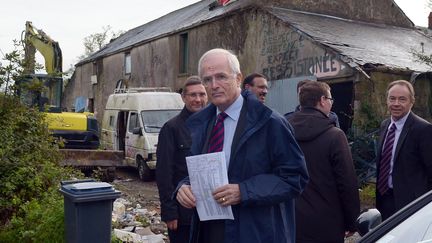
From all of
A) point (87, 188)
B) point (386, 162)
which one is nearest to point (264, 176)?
point (386, 162)

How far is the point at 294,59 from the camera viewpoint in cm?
1600

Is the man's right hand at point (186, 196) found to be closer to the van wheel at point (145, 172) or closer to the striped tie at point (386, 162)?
the striped tie at point (386, 162)

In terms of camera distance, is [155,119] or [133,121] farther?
[133,121]

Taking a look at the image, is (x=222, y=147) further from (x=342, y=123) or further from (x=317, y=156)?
(x=342, y=123)

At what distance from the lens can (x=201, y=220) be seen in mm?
2760

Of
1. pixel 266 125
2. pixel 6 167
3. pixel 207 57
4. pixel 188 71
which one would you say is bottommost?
pixel 6 167

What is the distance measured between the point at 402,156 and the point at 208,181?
1.95 m

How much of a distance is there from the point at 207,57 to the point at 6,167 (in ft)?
16.1

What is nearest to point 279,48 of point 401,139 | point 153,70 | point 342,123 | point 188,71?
point 342,123

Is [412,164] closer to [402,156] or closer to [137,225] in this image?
[402,156]

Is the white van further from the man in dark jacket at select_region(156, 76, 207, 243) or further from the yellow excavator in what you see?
the man in dark jacket at select_region(156, 76, 207, 243)

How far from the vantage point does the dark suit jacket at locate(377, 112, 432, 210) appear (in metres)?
3.85

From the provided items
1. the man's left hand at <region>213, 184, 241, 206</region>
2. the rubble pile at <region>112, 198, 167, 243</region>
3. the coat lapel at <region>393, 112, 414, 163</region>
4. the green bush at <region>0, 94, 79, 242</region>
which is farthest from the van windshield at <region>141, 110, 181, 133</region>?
the man's left hand at <region>213, 184, 241, 206</region>

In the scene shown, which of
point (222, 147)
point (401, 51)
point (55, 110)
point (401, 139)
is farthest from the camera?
point (401, 51)
